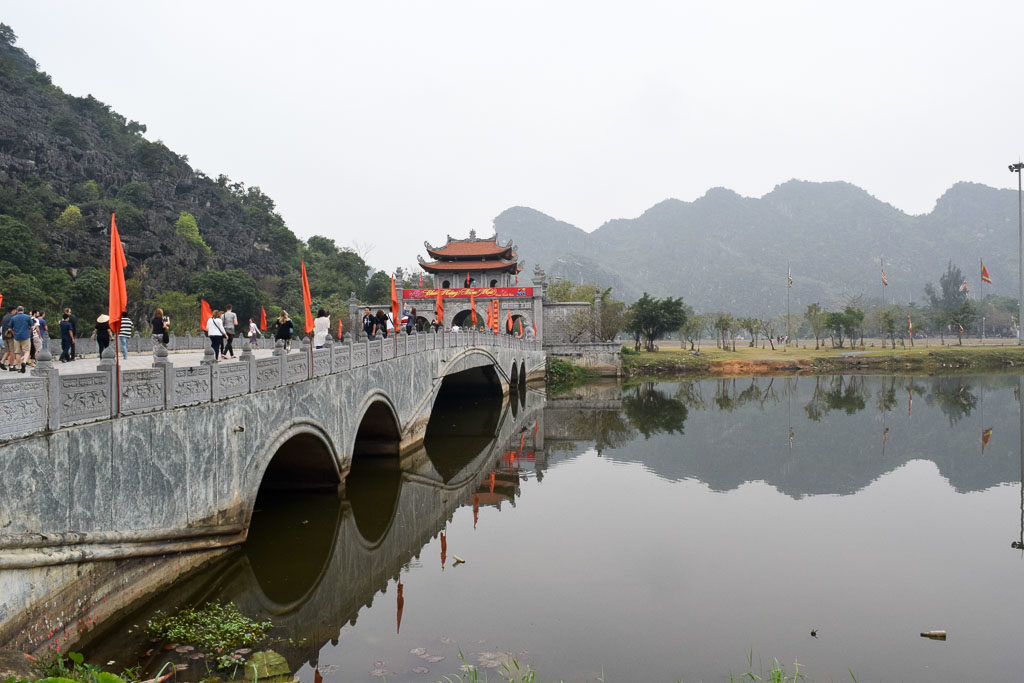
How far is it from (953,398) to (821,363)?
15.3 meters

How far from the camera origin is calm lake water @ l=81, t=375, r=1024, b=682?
7.24 m

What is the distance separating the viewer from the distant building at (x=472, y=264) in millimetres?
46500

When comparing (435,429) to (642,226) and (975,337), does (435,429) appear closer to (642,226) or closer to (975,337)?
(975,337)

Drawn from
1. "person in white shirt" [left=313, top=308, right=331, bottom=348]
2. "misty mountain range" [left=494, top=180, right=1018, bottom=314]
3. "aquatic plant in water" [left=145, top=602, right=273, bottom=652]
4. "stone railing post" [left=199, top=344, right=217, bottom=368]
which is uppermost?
"misty mountain range" [left=494, top=180, right=1018, bottom=314]

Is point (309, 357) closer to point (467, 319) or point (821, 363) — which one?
point (467, 319)

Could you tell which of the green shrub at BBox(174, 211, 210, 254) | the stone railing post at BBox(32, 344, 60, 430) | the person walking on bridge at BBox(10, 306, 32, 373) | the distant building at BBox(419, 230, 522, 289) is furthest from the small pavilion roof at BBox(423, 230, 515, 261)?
the stone railing post at BBox(32, 344, 60, 430)

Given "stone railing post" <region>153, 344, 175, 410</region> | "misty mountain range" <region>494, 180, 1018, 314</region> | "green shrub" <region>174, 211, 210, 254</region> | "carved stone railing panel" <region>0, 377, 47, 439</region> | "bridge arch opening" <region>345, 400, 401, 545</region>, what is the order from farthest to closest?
"misty mountain range" <region>494, 180, 1018, 314</region>
"green shrub" <region>174, 211, 210, 254</region>
"bridge arch opening" <region>345, 400, 401, 545</region>
"stone railing post" <region>153, 344, 175, 410</region>
"carved stone railing panel" <region>0, 377, 47, 439</region>

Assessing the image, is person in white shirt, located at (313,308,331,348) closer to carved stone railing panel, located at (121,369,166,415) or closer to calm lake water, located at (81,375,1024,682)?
calm lake water, located at (81,375,1024,682)

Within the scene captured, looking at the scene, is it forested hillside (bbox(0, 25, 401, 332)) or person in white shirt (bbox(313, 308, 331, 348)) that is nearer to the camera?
person in white shirt (bbox(313, 308, 331, 348))

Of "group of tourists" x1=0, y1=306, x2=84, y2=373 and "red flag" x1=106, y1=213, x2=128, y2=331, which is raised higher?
"red flag" x1=106, y1=213, x2=128, y2=331

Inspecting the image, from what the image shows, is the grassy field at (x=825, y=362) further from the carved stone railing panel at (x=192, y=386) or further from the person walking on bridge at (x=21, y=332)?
the carved stone railing panel at (x=192, y=386)

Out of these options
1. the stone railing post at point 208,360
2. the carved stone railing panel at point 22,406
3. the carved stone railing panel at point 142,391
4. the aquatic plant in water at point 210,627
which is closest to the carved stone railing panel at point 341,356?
the stone railing post at point 208,360

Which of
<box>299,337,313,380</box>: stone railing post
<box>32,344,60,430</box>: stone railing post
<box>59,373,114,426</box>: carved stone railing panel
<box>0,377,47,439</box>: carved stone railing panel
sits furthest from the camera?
→ <box>299,337,313,380</box>: stone railing post

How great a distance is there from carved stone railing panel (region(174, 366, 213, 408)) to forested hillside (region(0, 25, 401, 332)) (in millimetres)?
29159
